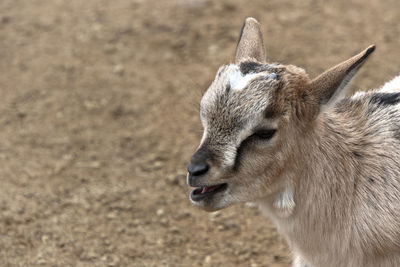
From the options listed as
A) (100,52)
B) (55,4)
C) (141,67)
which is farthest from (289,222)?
(55,4)

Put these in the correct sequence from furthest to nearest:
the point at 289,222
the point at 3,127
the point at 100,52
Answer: the point at 100,52, the point at 3,127, the point at 289,222

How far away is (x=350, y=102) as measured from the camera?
506 centimetres

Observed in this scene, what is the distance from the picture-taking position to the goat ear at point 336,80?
428cm

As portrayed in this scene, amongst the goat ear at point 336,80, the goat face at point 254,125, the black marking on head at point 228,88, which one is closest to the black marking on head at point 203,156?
the goat face at point 254,125

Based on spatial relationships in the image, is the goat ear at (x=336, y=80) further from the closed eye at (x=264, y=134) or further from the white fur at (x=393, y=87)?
the white fur at (x=393, y=87)

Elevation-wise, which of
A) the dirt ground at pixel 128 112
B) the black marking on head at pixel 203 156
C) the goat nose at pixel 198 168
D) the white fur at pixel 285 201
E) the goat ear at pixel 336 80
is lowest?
the dirt ground at pixel 128 112

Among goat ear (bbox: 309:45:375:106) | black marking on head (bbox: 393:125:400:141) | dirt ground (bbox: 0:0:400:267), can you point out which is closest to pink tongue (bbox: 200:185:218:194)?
goat ear (bbox: 309:45:375:106)

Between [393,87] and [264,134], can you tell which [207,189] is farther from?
[393,87]

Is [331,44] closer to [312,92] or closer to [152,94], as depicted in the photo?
[152,94]

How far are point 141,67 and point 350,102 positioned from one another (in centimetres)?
445

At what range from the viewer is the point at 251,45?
16.8ft

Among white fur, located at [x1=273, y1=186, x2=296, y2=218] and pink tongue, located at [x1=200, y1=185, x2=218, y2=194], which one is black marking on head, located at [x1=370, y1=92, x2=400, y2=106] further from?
pink tongue, located at [x1=200, y1=185, x2=218, y2=194]

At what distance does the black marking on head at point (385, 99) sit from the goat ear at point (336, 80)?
0.68 metres

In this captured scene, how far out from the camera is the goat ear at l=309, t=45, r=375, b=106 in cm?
428
